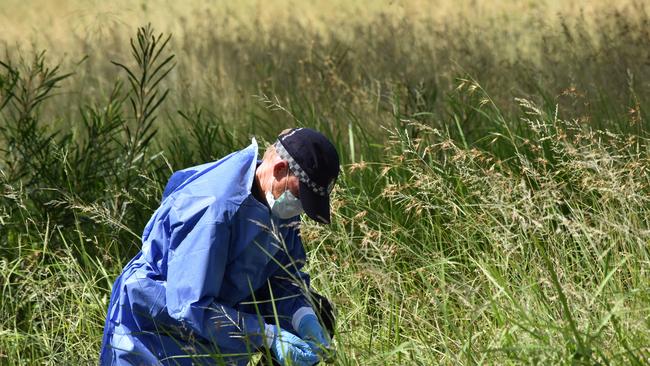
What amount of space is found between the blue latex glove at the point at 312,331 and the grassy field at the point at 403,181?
3.2 inches

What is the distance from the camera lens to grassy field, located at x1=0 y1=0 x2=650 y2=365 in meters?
3.20

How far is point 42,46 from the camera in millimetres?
11531

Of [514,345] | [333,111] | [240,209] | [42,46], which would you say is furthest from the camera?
[42,46]

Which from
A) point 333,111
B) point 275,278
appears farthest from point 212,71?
point 275,278

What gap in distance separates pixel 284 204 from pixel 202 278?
0.37m

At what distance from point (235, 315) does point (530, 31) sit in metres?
6.76

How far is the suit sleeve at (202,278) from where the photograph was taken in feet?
10.1

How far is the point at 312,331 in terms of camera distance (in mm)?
3338

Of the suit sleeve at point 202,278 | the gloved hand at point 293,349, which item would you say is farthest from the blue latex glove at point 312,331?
the suit sleeve at point 202,278

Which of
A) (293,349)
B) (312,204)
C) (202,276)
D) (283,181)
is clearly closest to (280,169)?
(283,181)

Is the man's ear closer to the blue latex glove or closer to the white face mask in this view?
the white face mask

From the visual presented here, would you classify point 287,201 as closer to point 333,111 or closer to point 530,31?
point 333,111

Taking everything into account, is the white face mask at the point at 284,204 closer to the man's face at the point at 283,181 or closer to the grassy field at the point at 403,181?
the man's face at the point at 283,181

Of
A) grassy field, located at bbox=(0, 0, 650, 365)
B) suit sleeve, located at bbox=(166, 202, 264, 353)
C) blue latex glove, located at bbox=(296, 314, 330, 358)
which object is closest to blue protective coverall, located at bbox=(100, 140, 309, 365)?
suit sleeve, located at bbox=(166, 202, 264, 353)
